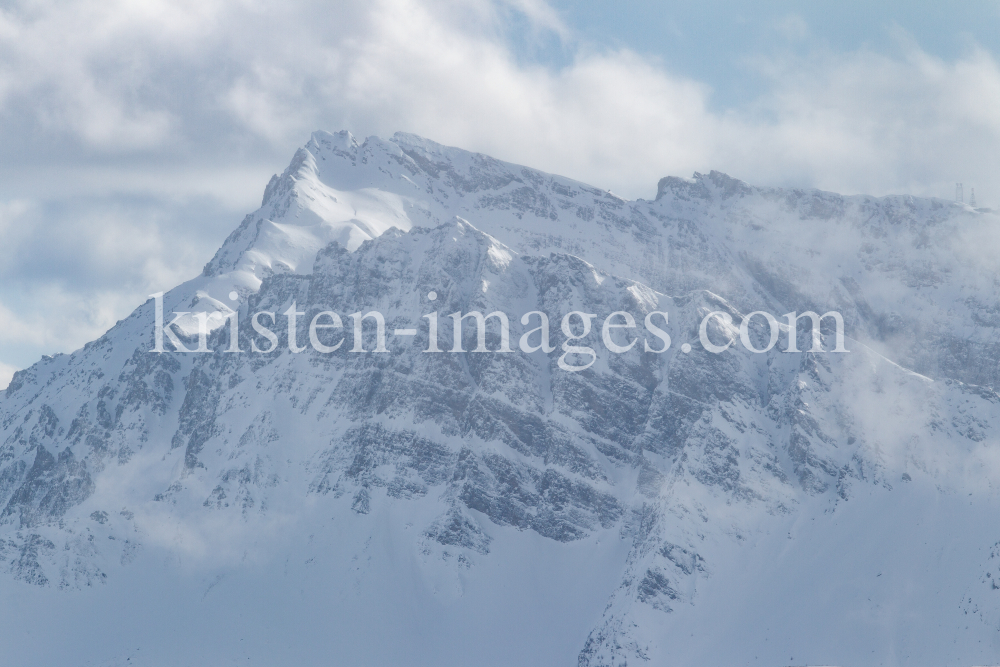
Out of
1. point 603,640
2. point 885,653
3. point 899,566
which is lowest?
point 603,640

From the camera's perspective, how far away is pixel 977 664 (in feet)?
569

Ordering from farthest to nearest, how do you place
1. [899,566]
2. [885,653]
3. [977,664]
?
[899,566]
[885,653]
[977,664]

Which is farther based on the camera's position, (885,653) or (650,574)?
(650,574)

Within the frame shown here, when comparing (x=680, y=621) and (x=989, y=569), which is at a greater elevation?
(x=989, y=569)

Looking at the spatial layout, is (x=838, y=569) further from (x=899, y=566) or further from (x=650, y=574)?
(x=650, y=574)

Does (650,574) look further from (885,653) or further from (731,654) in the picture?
(885,653)

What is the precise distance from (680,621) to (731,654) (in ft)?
28.6

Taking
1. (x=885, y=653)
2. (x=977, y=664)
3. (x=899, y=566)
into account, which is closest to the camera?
Answer: (x=977, y=664)

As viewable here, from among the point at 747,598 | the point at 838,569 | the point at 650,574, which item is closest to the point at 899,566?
the point at 838,569

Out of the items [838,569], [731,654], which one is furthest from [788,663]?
[838,569]

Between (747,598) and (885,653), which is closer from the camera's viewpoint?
(885,653)

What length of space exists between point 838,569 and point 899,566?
8460mm

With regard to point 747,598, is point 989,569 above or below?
above

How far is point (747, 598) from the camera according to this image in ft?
651
